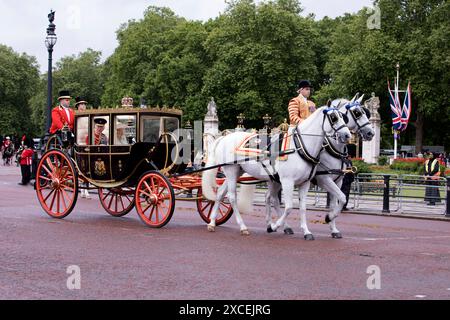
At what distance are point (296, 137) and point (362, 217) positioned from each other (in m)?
6.96

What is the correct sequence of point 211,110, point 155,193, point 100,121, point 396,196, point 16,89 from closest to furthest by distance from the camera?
point 155,193, point 100,121, point 396,196, point 211,110, point 16,89

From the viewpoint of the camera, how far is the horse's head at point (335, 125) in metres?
11.8

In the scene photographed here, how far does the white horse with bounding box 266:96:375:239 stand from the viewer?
12055 mm

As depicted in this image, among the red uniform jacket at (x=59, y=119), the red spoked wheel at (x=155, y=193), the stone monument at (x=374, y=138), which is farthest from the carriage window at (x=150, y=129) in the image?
the stone monument at (x=374, y=138)

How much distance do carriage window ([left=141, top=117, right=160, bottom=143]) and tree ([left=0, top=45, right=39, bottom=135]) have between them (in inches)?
3232

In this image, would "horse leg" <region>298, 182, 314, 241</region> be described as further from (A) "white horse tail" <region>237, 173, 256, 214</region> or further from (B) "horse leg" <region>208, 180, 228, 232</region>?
(B) "horse leg" <region>208, 180, 228, 232</region>

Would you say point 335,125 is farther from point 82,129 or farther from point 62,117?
point 62,117

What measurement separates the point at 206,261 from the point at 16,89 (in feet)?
297

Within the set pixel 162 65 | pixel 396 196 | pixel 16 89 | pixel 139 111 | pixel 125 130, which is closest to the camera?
pixel 139 111

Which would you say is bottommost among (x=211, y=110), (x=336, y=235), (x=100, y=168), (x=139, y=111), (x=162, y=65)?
(x=336, y=235)

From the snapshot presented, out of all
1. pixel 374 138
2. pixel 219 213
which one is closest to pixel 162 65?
pixel 374 138

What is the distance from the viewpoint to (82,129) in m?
14.2

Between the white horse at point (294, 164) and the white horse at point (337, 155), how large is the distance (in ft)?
0.87

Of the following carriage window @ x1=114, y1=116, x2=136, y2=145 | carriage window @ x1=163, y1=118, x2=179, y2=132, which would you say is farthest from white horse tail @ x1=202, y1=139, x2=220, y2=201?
carriage window @ x1=114, y1=116, x2=136, y2=145
